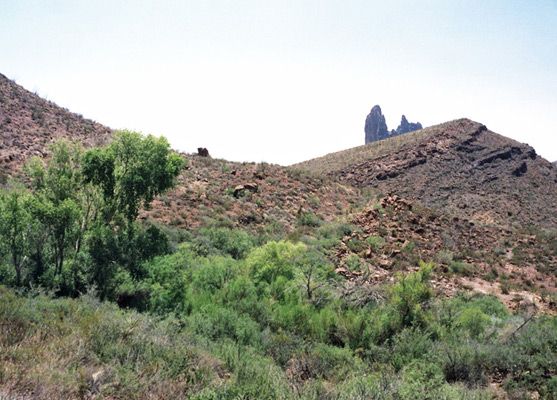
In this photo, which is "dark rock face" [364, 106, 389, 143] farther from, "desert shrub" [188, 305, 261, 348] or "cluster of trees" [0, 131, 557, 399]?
"desert shrub" [188, 305, 261, 348]

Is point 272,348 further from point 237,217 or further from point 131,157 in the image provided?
point 237,217

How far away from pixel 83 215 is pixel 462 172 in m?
47.6

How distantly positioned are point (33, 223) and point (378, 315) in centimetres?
881

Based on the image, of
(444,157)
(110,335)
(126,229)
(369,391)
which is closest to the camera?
(369,391)

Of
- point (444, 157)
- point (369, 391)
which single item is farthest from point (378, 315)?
point (444, 157)

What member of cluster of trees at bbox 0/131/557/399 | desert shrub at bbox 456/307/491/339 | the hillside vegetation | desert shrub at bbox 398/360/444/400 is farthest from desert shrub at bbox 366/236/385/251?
desert shrub at bbox 398/360/444/400

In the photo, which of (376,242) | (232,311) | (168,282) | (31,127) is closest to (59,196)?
(168,282)

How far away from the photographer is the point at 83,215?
981 centimetres

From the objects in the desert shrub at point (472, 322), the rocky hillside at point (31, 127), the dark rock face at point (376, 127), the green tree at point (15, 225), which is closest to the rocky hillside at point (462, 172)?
the rocky hillside at point (31, 127)

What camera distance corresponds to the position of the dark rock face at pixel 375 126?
383 ft

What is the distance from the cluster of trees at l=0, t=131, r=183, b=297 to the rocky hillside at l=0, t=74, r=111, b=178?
9595mm

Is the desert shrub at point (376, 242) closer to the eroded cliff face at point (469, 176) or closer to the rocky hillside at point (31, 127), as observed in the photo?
the rocky hillside at point (31, 127)

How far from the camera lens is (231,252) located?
13.1 metres

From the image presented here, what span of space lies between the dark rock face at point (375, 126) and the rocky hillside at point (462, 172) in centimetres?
5882
